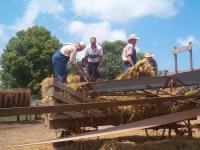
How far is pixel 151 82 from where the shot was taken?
8.05 metres

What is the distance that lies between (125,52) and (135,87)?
2715mm

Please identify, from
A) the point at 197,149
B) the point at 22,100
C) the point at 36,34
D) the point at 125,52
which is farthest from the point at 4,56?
the point at 197,149

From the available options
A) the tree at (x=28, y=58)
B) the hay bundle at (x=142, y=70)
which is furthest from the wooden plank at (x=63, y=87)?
the tree at (x=28, y=58)

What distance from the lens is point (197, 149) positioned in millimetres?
8031

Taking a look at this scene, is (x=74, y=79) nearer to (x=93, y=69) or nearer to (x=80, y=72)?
(x=80, y=72)

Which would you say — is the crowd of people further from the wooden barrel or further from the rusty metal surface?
the wooden barrel

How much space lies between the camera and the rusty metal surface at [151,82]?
758cm

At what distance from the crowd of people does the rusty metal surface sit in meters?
1.09

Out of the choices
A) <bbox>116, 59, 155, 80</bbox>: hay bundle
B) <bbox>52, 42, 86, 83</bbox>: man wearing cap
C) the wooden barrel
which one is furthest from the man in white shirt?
the wooden barrel

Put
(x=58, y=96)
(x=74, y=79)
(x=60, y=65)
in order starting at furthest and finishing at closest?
1. (x=60, y=65)
2. (x=74, y=79)
3. (x=58, y=96)

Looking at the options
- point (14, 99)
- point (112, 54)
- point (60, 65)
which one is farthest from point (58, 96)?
point (112, 54)

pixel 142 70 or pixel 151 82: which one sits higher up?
pixel 142 70

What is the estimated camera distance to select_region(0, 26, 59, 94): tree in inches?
1902

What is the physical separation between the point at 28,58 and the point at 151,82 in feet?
143
